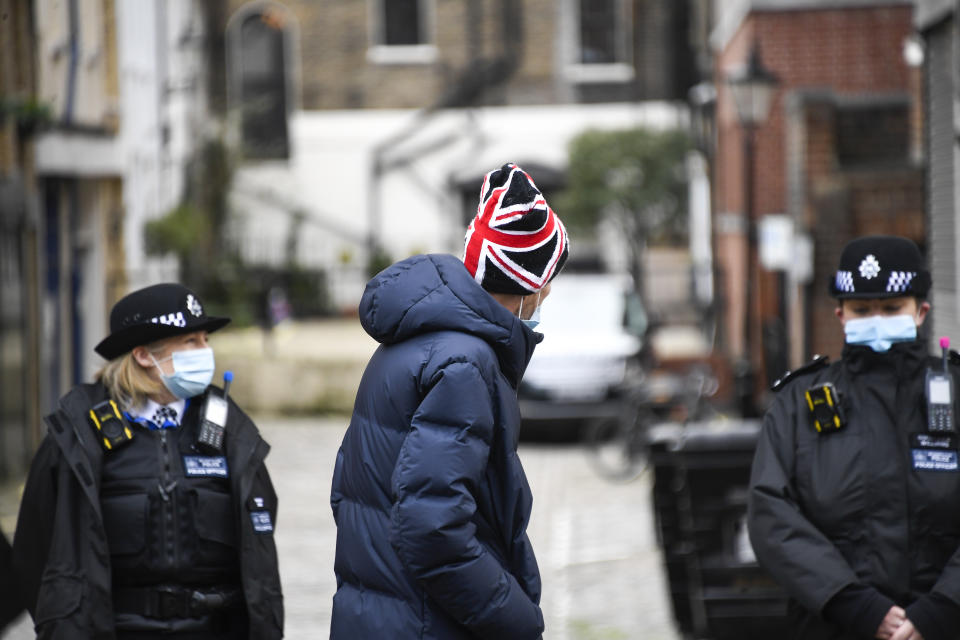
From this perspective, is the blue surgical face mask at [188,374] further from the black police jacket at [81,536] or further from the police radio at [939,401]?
the police radio at [939,401]

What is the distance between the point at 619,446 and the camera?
14.8 meters

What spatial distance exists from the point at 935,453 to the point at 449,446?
177 centimetres

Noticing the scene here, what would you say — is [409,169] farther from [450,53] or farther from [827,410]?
[827,410]

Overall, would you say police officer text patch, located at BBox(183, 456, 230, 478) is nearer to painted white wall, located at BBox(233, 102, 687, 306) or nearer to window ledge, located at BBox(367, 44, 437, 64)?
painted white wall, located at BBox(233, 102, 687, 306)

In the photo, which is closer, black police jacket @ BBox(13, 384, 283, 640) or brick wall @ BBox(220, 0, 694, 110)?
black police jacket @ BBox(13, 384, 283, 640)

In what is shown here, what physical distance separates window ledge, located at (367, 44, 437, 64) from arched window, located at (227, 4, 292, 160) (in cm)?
207

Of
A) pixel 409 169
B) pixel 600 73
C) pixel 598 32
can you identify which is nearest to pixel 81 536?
pixel 409 169

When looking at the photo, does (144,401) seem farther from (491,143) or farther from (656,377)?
(491,143)

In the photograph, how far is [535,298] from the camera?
3.58m

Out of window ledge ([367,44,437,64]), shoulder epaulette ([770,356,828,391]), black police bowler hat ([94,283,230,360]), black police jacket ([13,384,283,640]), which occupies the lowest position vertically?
black police jacket ([13,384,283,640])

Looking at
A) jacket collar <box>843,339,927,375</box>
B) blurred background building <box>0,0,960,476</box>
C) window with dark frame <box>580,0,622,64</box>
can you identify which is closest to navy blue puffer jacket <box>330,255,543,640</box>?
jacket collar <box>843,339,927,375</box>

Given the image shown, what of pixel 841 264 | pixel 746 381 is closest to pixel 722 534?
pixel 841 264

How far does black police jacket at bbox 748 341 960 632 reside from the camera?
4324 millimetres

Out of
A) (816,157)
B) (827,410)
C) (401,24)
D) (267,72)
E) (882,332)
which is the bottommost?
(827,410)
